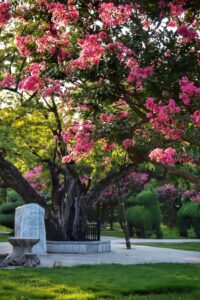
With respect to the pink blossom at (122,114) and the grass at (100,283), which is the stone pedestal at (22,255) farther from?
the pink blossom at (122,114)

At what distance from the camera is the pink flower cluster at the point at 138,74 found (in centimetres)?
756

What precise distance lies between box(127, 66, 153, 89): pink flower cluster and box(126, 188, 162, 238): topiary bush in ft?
76.9

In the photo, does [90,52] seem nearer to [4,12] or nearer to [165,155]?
[165,155]

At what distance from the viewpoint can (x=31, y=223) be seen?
724 inches

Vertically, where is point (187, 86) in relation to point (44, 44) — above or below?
below

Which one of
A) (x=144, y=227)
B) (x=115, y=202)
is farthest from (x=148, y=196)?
(x=115, y=202)

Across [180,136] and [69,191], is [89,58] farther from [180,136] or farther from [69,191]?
[69,191]

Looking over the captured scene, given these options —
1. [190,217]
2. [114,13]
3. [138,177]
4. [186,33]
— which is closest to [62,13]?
[114,13]

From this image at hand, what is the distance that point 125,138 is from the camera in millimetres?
9078

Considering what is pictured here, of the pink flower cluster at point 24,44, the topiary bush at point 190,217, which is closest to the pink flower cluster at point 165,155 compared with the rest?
the pink flower cluster at point 24,44

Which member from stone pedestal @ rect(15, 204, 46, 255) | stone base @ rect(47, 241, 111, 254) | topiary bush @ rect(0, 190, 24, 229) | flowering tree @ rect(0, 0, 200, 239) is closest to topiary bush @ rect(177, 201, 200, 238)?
topiary bush @ rect(0, 190, 24, 229)

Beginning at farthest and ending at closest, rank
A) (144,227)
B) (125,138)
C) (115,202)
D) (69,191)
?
(115,202) < (144,227) < (69,191) < (125,138)

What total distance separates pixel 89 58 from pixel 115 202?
3124cm

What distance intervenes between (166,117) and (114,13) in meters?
1.72
